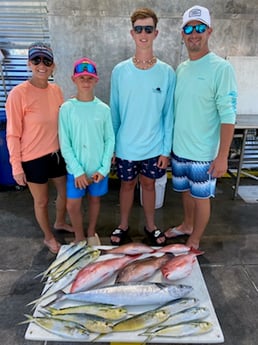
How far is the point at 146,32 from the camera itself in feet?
6.35

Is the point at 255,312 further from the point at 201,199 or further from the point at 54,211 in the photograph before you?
the point at 54,211

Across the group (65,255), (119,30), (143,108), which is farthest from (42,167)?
(119,30)

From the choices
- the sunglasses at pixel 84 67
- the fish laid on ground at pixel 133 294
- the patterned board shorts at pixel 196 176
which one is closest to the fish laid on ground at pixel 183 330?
the fish laid on ground at pixel 133 294

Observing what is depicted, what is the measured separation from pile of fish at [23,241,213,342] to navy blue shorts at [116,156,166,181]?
0.75m

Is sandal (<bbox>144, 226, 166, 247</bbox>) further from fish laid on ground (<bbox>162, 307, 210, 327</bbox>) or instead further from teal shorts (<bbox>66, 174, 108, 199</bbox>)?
fish laid on ground (<bbox>162, 307, 210, 327</bbox>)

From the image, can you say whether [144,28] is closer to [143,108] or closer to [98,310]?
[143,108]

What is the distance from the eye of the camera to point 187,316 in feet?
4.30

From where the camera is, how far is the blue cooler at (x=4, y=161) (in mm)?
3252

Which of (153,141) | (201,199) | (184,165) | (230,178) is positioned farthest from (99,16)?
(230,178)

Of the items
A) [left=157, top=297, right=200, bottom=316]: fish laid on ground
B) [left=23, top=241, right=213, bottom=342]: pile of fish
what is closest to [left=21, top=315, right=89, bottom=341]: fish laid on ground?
[left=23, top=241, right=213, bottom=342]: pile of fish

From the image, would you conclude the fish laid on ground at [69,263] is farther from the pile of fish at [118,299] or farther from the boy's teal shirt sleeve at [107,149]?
the boy's teal shirt sleeve at [107,149]

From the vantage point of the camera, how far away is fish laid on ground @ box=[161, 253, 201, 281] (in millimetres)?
1505

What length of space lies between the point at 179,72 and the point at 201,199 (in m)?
0.95

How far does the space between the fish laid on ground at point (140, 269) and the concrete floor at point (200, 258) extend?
2.13 feet
